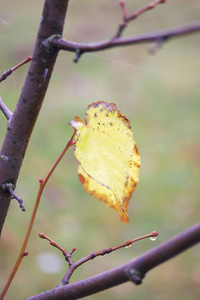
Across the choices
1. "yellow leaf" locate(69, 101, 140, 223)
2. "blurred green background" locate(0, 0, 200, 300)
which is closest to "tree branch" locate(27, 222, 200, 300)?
"yellow leaf" locate(69, 101, 140, 223)

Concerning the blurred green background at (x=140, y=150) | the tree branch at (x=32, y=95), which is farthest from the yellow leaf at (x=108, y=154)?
the blurred green background at (x=140, y=150)

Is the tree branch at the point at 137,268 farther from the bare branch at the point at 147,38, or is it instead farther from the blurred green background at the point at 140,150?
the blurred green background at the point at 140,150

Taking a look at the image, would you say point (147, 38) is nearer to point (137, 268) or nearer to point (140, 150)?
point (137, 268)

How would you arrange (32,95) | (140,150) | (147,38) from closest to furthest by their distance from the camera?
(147,38)
(32,95)
(140,150)

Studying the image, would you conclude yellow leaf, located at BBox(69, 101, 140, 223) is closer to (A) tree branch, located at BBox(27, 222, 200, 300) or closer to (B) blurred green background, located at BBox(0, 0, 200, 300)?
(A) tree branch, located at BBox(27, 222, 200, 300)

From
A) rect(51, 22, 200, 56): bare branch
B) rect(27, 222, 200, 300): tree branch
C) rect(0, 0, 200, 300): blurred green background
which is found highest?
rect(51, 22, 200, 56): bare branch

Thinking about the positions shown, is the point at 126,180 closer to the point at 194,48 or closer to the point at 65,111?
the point at 65,111

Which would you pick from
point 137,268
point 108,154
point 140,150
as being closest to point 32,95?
point 108,154
